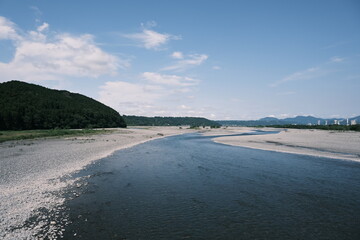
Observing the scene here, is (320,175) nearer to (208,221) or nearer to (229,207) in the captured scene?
(229,207)

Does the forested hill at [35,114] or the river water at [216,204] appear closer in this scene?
the river water at [216,204]

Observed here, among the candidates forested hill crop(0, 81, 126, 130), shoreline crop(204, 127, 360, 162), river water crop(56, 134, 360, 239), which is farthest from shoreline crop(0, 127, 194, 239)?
forested hill crop(0, 81, 126, 130)

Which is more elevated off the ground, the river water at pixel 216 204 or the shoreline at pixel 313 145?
the shoreline at pixel 313 145

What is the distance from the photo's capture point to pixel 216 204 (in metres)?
11.8

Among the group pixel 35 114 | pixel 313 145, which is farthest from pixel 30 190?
pixel 35 114

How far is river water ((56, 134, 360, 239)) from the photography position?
878 cm

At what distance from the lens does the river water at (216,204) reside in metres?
8.78

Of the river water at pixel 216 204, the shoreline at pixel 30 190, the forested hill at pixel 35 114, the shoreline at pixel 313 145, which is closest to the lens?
the shoreline at pixel 30 190

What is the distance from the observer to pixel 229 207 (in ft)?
37.4

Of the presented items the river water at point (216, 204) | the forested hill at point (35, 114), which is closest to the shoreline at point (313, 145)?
the river water at point (216, 204)

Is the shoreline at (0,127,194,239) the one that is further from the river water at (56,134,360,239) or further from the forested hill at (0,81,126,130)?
the forested hill at (0,81,126,130)

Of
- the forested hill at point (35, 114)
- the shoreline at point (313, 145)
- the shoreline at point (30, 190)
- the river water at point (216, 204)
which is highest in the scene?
the forested hill at point (35, 114)

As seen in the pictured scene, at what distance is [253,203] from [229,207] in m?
1.65

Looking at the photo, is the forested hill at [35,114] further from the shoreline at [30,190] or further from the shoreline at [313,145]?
the shoreline at [313,145]
